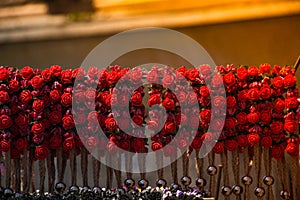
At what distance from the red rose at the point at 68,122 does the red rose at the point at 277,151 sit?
107 cm

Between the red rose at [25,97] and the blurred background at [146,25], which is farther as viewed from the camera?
the blurred background at [146,25]

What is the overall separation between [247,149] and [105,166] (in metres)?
0.77

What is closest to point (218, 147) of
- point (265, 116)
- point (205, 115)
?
point (205, 115)

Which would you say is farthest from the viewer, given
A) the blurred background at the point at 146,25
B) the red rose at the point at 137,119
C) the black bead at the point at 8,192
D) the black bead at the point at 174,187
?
the blurred background at the point at 146,25

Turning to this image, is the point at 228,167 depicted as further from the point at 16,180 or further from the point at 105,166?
the point at 16,180

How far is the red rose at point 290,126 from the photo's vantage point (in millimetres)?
3578

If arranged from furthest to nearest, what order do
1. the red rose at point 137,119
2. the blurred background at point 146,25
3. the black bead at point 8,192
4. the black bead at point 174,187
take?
1. the blurred background at point 146,25
2. the red rose at point 137,119
3. the black bead at point 8,192
4. the black bead at point 174,187

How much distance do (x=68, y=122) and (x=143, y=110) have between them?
395mm

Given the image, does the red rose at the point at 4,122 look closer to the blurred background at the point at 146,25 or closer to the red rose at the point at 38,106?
the red rose at the point at 38,106

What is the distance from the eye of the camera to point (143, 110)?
3.58 metres

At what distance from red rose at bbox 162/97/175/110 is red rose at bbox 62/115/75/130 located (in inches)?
19.1

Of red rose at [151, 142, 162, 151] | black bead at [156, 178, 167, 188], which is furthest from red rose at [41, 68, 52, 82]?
black bead at [156, 178, 167, 188]

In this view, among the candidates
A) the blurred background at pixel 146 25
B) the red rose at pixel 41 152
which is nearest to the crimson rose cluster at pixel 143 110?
the red rose at pixel 41 152

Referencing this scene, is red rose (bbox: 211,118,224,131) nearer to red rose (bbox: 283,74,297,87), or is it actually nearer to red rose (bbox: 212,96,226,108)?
red rose (bbox: 212,96,226,108)
